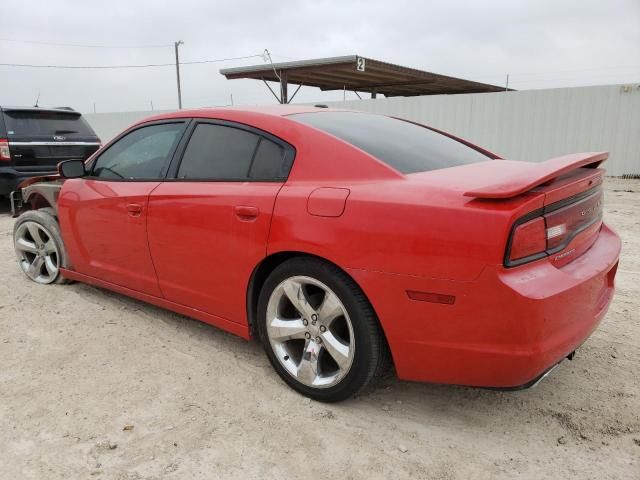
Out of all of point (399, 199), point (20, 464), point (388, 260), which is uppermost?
point (399, 199)

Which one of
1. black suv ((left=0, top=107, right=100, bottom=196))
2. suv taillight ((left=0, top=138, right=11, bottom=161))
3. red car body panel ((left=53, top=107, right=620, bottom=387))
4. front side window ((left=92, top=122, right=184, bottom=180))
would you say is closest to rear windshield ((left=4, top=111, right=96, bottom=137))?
black suv ((left=0, top=107, right=100, bottom=196))

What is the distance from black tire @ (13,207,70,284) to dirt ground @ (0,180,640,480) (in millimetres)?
905

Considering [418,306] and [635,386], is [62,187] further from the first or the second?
[635,386]

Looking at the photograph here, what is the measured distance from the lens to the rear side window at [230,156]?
2.64m

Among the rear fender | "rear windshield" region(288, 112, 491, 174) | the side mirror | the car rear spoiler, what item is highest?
"rear windshield" region(288, 112, 491, 174)

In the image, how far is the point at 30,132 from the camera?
7.74m

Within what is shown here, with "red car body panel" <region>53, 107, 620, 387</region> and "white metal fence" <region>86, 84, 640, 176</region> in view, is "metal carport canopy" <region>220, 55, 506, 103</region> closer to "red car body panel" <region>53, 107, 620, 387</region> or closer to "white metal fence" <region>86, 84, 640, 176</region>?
"white metal fence" <region>86, 84, 640, 176</region>

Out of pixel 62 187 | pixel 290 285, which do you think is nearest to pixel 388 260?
pixel 290 285

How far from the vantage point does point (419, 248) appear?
6.58ft

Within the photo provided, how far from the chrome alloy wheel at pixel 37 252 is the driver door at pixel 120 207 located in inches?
17.0

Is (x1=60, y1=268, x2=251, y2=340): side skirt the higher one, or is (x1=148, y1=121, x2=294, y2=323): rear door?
(x1=148, y1=121, x2=294, y2=323): rear door

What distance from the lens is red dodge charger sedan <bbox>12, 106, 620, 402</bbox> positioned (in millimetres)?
1929

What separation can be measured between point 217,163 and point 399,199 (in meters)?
1.22

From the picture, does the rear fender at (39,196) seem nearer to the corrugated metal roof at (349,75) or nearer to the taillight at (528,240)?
the taillight at (528,240)
